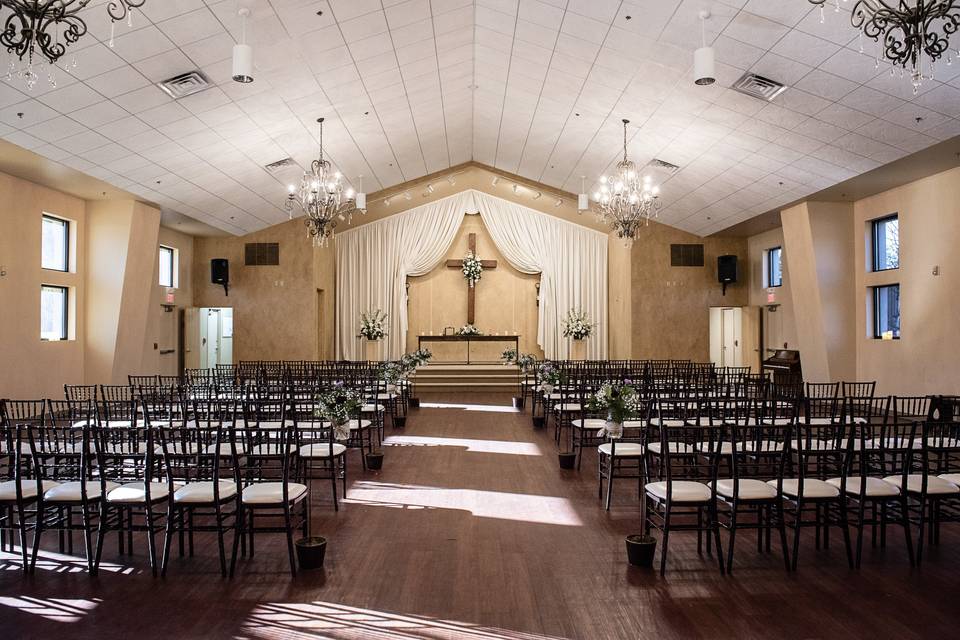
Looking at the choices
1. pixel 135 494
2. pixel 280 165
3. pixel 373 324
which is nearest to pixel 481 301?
pixel 373 324

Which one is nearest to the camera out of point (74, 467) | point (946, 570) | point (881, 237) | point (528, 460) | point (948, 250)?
point (946, 570)

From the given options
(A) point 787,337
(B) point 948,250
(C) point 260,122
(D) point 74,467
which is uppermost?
(C) point 260,122

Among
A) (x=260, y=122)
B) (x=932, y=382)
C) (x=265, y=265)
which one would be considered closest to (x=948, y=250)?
(x=932, y=382)

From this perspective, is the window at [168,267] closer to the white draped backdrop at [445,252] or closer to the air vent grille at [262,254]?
the air vent grille at [262,254]

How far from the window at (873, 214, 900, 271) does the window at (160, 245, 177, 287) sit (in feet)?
49.9

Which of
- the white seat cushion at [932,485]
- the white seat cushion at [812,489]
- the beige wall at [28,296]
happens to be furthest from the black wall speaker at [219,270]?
the white seat cushion at [932,485]

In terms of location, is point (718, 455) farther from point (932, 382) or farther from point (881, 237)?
point (881, 237)

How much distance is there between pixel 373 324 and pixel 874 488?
1569 cm

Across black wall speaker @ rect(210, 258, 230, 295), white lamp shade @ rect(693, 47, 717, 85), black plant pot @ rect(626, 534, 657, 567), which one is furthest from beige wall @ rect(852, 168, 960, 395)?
black wall speaker @ rect(210, 258, 230, 295)

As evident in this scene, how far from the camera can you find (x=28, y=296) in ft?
37.5

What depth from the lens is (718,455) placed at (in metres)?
4.52

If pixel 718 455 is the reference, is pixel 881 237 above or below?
above

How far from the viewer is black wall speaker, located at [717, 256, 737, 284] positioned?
17.6 metres

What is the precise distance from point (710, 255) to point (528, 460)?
11.9 metres
